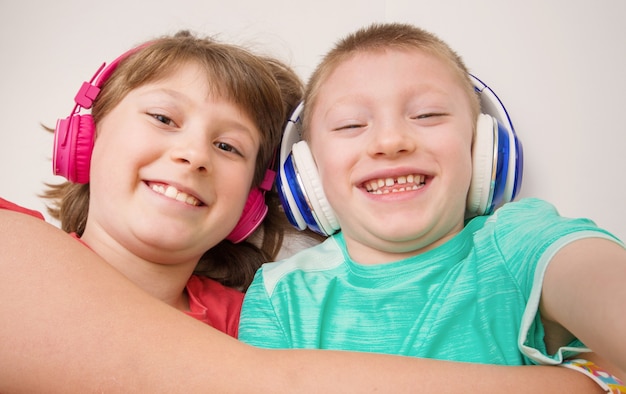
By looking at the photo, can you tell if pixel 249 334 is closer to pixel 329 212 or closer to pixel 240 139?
pixel 329 212

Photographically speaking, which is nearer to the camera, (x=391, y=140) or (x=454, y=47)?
(x=391, y=140)

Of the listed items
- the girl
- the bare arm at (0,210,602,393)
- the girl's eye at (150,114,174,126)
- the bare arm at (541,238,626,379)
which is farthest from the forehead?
the bare arm at (0,210,602,393)

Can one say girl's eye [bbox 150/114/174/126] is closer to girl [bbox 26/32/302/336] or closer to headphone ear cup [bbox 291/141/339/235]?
girl [bbox 26/32/302/336]

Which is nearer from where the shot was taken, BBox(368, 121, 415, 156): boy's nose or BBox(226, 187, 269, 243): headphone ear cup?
BBox(368, 121, 415, 156): boy's nose

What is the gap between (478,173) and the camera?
1230 mm

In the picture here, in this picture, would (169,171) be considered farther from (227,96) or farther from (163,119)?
(227,96)

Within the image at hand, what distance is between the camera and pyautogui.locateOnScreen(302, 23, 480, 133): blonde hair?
52.2 inches

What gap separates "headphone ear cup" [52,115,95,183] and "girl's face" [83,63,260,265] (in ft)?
0.09

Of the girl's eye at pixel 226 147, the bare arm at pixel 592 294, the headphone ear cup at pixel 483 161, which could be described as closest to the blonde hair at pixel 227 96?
the girl's eye at pixel 226 147

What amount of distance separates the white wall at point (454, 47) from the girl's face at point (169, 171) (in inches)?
19.4

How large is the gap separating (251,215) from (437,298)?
0.58 metres

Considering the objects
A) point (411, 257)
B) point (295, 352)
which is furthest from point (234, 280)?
point (295, 352)

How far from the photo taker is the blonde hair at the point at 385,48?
4.35 ft

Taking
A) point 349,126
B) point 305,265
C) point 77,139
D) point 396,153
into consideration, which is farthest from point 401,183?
point 77,139
